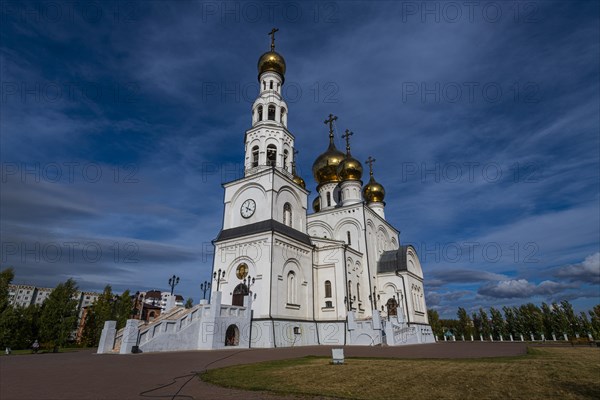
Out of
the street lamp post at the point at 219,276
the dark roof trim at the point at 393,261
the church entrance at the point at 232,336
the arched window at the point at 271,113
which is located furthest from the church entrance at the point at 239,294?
the dark roof trim at the point at 393,261

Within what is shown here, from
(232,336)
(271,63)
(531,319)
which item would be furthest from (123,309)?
(531,319)

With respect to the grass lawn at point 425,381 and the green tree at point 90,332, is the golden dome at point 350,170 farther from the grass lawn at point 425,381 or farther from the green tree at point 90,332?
the green tree at point 90,332

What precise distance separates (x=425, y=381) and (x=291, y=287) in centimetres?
1745

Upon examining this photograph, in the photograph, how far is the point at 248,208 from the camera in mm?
25859

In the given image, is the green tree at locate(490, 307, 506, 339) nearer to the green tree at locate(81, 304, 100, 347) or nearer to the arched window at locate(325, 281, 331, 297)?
the arched window at locate(325, 281, 331, 297)

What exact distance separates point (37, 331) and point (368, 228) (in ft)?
115

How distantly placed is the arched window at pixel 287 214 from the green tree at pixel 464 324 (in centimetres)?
3479

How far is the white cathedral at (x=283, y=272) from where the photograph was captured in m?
18.6

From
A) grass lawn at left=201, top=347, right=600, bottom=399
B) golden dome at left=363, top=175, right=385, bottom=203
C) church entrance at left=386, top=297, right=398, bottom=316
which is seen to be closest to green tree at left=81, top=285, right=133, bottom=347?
church entrance at left=386, top=297, right=398, bottom=316

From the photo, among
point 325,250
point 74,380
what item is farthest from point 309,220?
point 74,380

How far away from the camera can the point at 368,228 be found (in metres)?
32.1

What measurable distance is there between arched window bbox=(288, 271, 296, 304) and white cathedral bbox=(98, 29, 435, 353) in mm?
72

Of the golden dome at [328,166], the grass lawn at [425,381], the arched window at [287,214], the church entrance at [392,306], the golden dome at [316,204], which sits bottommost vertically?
the grass lawn at [425,381]

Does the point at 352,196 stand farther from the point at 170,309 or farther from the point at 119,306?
the point at 119,306
